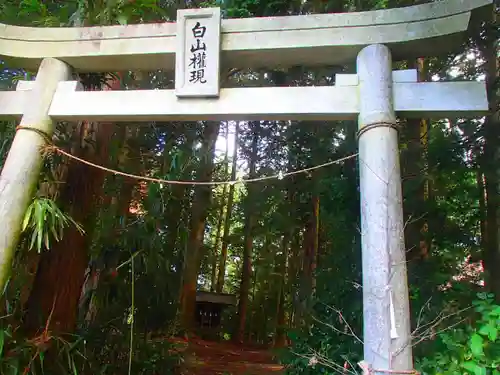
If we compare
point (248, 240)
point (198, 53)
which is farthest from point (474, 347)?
point (248, 240)

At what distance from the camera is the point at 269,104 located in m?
2.90

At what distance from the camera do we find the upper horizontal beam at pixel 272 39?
2.80 m

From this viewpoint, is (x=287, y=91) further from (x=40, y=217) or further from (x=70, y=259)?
(x=70, y=259)

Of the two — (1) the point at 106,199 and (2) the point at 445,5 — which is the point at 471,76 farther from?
(1) the point at 106,199

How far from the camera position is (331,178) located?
480 cm

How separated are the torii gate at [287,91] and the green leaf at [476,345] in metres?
0.60

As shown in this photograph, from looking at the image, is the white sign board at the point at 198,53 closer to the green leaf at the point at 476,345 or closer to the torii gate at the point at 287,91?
the torii gate at the point at 287,91

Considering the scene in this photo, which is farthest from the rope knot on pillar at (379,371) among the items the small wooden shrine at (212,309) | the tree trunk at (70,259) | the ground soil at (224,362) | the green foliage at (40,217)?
the small wooden shrine at (212,309)

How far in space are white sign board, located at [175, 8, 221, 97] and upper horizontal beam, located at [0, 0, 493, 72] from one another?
0.08 metres

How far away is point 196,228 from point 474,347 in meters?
7.13

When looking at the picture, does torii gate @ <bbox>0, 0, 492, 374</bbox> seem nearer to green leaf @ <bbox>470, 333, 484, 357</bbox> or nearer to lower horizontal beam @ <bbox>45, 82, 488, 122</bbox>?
lower horizontal beam @ <bbox>45, 82, 488, 122</bbox>

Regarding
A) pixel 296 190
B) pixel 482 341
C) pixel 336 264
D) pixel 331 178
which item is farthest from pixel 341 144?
pixel 482 341

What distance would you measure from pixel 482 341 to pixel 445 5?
213cm

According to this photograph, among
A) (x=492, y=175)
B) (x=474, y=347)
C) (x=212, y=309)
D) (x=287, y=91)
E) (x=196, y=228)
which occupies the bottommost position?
(x=474, y=347)
